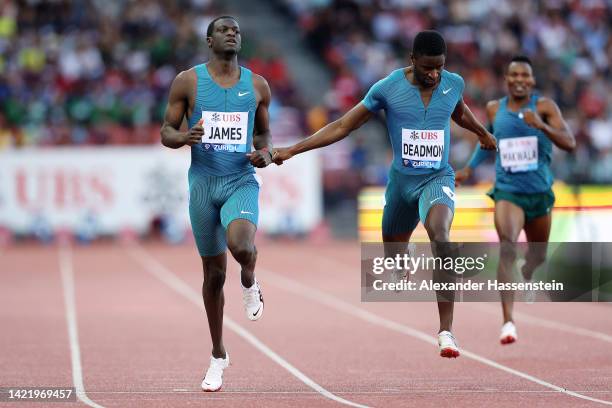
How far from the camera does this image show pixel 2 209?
23.0m

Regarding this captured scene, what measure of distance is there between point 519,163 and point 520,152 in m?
0.09

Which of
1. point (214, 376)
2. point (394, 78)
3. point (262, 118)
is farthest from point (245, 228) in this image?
point (394, 78)

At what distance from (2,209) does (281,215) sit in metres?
4.95

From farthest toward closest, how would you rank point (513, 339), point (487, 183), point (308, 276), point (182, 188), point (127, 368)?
point (182, 188), point (487, 183), point (308, 276), point (513, 339), point (127, 368)

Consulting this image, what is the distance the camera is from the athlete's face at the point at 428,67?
326 inches

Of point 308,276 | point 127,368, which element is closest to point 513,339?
point 127,368

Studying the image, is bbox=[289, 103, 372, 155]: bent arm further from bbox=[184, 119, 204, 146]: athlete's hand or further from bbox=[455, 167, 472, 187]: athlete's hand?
bbox=[455, 167, 472, 187]: athlete's hand

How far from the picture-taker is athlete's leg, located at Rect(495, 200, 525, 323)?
34.6ft

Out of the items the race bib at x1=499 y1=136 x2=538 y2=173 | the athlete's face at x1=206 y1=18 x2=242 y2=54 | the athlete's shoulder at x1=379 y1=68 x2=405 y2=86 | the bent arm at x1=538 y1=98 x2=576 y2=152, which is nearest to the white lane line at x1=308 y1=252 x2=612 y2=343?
the race bib at x1=499 y1=136 x2=538 y2=173

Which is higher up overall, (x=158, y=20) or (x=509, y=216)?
(x=158, y=20)

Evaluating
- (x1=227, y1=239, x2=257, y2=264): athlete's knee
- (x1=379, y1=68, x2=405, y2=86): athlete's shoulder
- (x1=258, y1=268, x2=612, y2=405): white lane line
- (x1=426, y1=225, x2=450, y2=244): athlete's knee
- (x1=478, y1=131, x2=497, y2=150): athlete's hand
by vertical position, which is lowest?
(x1=258, y1=268, x2=612, y2=405): white lane line

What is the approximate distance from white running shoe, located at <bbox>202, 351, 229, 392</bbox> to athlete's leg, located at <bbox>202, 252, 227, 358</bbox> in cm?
4

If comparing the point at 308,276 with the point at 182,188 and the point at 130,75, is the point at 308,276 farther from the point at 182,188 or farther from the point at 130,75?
the point at 130,75

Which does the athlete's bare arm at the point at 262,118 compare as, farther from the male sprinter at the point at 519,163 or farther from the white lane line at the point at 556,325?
the white lane line at the point at 556,325
